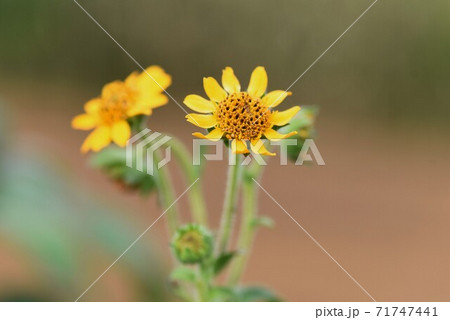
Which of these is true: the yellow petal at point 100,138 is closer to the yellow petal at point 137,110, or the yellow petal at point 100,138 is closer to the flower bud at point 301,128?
the yellow petal at point 137,110

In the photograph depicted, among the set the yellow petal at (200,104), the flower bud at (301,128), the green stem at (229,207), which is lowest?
the green stem at (229,207)

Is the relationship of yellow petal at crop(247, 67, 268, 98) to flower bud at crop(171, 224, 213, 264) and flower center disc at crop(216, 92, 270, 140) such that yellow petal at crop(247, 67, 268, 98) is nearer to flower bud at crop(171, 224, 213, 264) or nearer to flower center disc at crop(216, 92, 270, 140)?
flower center disc at crop(216, 92, 270, 140)

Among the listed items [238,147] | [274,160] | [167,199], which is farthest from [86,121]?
[274,160]

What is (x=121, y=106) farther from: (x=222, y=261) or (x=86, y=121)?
(x=222, y=261)

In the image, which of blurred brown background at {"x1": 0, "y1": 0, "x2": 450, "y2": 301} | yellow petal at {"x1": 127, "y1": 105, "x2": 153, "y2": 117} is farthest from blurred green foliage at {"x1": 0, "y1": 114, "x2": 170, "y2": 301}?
yellow petal at {"x1": 127, "y1": 105, "x2": 153, "y2": 117}

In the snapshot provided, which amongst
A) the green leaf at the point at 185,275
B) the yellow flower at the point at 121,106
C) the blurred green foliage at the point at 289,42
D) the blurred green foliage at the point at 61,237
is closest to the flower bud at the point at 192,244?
the green leaf at the point at 185,275

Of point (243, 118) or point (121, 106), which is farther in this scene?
point (121, 106)

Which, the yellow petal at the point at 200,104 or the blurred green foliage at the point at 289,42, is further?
the blurred green foliage at the point at 289,42
